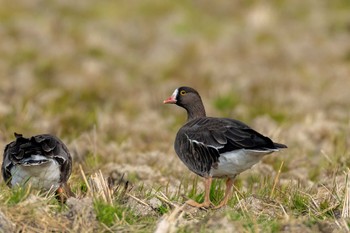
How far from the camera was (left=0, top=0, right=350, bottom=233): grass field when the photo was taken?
21.5 ft

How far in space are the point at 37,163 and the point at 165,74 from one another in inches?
455

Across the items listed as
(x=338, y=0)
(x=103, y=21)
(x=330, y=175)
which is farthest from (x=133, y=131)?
(x=338, y=0)

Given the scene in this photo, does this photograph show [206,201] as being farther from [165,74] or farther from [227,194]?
[165,74]

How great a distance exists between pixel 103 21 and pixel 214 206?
1668cm

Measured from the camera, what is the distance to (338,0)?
26.4 metres

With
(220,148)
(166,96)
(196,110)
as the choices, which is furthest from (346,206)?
(166,96)

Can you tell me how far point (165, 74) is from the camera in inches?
729

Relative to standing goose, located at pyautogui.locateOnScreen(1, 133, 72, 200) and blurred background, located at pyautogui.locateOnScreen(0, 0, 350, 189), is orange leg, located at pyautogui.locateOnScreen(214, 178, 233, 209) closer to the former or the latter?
standing goose, located at pyautogui.locateOnScreen(1, 133, 72, 200)

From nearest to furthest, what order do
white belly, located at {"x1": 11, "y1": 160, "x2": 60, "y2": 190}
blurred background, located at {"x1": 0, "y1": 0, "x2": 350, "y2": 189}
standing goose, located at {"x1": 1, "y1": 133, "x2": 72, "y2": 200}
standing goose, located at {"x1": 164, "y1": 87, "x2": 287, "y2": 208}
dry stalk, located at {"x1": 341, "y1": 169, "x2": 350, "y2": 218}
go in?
dry stalk, located at {"x1": 341, "y1": 169, "x2": 350, "y2": 218} → standing goose, located at {"x1": 164, "y1": 87, "x2": 287, "y2": 208} → standing goose, located at {"x1": 1, "y1": 133, "x2": 72, "y2": 200} → white belly, located at {"x1": 11, "y1": 160, "x2": 60, "y2": 190} → blurred background, located at {"x1": 0, "y1": 0, "x2": 350, "y2": 189}

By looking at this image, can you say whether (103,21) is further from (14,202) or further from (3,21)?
(14,202)

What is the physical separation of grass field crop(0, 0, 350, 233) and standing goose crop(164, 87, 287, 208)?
265mm

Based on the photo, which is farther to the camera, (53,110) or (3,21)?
(3,21)

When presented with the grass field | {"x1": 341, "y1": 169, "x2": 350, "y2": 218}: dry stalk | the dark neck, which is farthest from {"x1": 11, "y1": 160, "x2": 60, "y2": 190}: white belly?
{"x1": 341, "y1": 169, "x2": 350, "y2": 218}: dry stalk

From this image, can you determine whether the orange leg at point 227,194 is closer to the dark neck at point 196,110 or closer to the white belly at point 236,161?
the white belly at point 236,161
